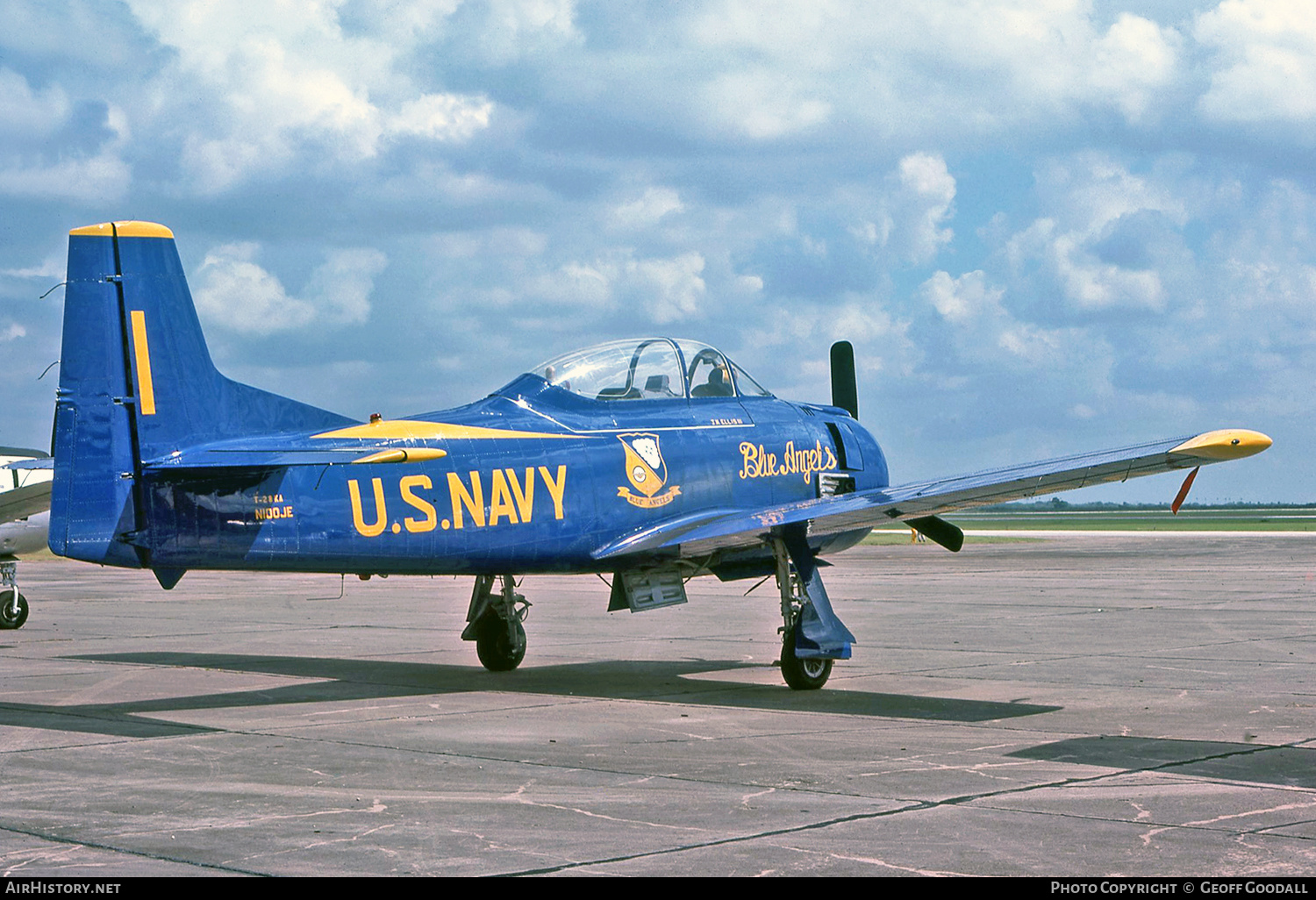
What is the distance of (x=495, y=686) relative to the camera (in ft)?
45.6

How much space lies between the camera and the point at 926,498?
12430mm

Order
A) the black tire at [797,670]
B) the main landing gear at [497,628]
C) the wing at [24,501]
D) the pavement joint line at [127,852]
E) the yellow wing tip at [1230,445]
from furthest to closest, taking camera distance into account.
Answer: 1. the wing at [24,501]
2. the main landing gear at [497,628]
3. the black tire at [797,670]
4. the yellow wing tip at [1230,445]
5. the pavement joint line at [127,852]

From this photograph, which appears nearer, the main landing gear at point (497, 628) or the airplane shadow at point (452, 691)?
the airplane shadow at point (452, 691)

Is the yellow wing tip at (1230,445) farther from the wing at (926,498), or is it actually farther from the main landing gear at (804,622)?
the main landing gear at (804,622)

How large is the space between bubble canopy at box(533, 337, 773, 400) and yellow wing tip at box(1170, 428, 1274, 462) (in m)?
5.29

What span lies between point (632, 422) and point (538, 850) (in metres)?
7.46

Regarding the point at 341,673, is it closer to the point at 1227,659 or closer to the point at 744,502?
the point at 744,502

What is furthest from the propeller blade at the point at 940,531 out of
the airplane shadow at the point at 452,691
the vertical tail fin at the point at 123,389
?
the vertical tail fin at the point at 123,389

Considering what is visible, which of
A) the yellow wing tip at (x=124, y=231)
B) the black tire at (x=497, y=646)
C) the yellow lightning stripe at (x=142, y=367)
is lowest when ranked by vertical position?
the black tire at (x=497, y=646)

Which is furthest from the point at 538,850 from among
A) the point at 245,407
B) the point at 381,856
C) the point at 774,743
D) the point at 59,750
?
the point at 245,407

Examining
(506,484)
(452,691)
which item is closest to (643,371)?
(506,484)

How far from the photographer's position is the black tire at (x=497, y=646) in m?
15.2

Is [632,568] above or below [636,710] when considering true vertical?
above

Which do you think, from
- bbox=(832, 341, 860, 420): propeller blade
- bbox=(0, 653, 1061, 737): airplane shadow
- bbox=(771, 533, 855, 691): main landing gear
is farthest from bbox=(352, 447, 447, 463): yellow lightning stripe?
bbox=(832, 341, 860, 420): propeller blade
